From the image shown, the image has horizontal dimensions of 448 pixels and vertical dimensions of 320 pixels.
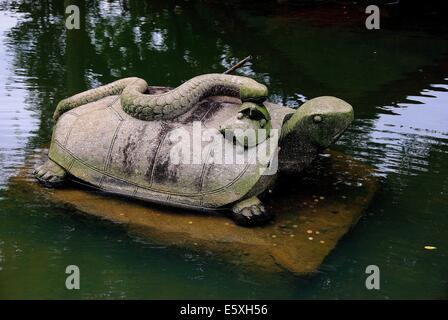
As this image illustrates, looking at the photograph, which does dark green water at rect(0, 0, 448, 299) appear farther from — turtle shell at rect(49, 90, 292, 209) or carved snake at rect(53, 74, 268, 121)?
carved snake at rect(53, 74, 268, 121)

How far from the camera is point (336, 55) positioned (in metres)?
10.4

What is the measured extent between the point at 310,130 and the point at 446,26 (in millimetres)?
9626

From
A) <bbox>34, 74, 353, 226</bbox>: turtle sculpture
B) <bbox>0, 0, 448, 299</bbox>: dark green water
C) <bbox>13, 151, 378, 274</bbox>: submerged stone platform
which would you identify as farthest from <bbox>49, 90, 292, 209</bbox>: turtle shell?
<bbox>0, 0, 448, 299</bbox>: dark green water

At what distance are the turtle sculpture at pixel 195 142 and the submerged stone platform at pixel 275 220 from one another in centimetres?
12

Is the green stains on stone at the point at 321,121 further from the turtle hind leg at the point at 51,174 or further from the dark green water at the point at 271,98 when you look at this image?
the turtle hind leg at the point at 51,174

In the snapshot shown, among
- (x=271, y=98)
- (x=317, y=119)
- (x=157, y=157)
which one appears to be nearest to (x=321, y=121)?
(x=317, y=119)

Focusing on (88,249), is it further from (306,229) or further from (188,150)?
(306,229)

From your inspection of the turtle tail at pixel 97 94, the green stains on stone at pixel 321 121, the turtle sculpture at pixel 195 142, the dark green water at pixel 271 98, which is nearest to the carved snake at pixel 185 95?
the turtle sculpture at pixel 195 142

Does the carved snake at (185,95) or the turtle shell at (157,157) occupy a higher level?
the carved snake at (185,95)

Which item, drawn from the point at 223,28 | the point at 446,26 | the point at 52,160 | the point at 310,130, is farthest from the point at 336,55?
the point at 52,160

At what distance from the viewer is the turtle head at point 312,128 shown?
4.75 m

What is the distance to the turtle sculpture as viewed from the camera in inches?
185

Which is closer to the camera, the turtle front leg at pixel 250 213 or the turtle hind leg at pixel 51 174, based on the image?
the turtle front leg at pixel 250 213

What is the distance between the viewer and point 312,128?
485cm
